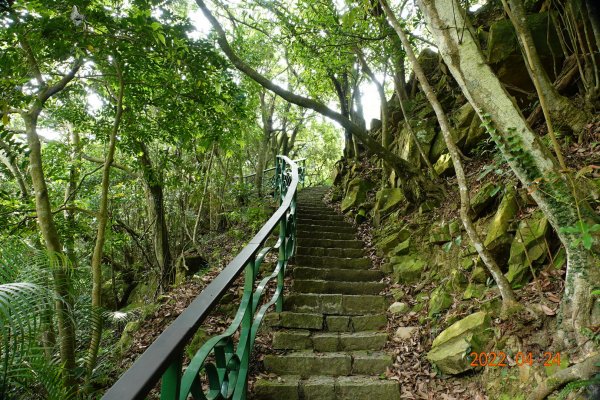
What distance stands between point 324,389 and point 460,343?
1.08m

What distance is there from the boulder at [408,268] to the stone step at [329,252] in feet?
2.32

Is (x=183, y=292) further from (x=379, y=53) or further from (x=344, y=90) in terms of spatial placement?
(x=344, y=90)

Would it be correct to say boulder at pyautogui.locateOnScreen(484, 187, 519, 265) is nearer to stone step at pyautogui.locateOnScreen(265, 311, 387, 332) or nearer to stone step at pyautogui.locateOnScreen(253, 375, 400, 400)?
stone step at pyautogui.locateOnScreen(265, 311, 387, 332)

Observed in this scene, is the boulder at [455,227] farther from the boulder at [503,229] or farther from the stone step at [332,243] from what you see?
the stone step at [332,243]

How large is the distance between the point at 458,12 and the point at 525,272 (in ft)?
6.84

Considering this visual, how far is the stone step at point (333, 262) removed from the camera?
443 cm

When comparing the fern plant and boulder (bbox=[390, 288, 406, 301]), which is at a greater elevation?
the fern plant

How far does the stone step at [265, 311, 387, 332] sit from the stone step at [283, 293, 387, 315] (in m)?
0.15

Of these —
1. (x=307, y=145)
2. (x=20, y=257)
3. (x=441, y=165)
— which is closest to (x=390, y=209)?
(x=441, y=165)

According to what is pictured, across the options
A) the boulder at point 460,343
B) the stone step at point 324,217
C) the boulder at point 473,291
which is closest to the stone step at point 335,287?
the boulder at point 473,291

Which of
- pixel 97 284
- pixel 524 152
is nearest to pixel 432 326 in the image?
pixel 524 152

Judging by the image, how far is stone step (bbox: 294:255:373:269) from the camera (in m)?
4.43

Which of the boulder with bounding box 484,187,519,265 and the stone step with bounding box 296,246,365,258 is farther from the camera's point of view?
the stone step with bounding box 296,246,365,258
